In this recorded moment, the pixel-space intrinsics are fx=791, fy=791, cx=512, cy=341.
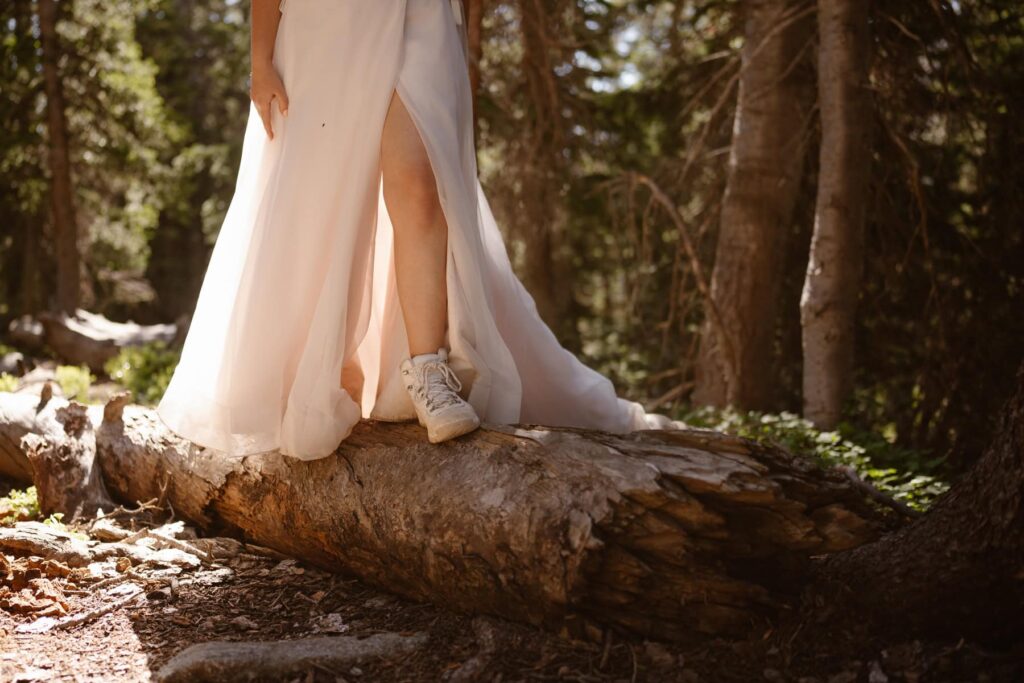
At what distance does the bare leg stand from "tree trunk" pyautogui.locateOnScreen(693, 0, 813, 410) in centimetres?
439

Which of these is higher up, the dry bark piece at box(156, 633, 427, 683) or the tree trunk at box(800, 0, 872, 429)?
the tree trunk at box(800, 0, 872, 429)

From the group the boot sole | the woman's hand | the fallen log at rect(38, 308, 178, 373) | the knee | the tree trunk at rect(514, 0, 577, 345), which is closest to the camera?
the boot sole

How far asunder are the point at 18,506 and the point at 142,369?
6410mm

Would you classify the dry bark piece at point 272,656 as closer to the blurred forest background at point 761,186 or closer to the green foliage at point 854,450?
the green foliage at point 854,450

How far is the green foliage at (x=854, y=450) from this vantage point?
4047 mm

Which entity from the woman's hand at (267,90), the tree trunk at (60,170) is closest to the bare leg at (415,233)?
the woman's hand at (267,90)

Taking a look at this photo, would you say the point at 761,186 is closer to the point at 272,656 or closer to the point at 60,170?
the point at 272,656

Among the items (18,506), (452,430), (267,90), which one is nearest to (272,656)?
(452,430)

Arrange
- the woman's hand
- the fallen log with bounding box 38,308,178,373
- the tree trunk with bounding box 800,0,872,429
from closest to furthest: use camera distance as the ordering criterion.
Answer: the woman's hand → the tree trunk with bounding box 800,0,872,429 → the fallen log with bounding box 38,308,178,373

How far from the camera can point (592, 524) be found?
2.25 m

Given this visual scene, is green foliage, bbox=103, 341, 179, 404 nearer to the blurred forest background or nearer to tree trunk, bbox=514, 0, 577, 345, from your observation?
the blurred forest background

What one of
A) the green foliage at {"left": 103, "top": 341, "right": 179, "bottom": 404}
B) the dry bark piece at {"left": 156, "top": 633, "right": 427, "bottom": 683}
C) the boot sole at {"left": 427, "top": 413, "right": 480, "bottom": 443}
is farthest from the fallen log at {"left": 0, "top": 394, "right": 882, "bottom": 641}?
the green foliage at {"left": 103, "top": 341, "right": 179, "bottom": 404}

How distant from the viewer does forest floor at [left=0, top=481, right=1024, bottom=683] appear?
2088mm

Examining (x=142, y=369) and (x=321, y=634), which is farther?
(x=142, y=369)
